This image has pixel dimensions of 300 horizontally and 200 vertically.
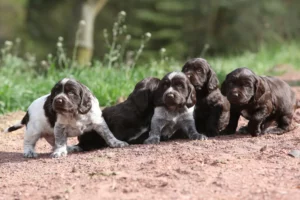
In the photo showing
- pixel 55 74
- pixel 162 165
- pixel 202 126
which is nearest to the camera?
pixel 162 165

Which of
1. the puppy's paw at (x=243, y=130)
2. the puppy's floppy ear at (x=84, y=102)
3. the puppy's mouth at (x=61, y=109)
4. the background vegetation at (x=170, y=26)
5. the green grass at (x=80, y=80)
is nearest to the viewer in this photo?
the puppy's mouth at (x=61, y=109)

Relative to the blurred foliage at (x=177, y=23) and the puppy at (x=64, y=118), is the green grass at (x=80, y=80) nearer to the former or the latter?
the puppy at (x=64, y=118)

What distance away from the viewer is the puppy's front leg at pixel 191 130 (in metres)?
7.69

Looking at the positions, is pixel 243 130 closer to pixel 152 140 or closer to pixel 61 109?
pixel 152 140

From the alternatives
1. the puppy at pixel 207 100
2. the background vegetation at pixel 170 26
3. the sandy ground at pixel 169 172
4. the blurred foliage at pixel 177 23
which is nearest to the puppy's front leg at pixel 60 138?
the sandy ground at pixel 169 172

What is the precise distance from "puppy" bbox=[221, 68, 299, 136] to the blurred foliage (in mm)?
15883

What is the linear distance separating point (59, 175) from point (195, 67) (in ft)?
7.97

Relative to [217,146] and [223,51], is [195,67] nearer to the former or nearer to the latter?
[217,146]

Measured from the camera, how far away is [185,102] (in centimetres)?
764

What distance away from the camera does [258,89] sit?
25.0 ft

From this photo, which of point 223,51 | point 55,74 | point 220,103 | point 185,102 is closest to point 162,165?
point 185,102

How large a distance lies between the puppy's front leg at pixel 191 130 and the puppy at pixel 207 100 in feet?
1.01

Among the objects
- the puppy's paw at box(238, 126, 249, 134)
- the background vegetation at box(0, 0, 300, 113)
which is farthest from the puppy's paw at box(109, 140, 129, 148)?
the background vegetation at box(0, 0, 300, 113)

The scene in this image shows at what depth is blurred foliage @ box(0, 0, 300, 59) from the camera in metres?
25.5
